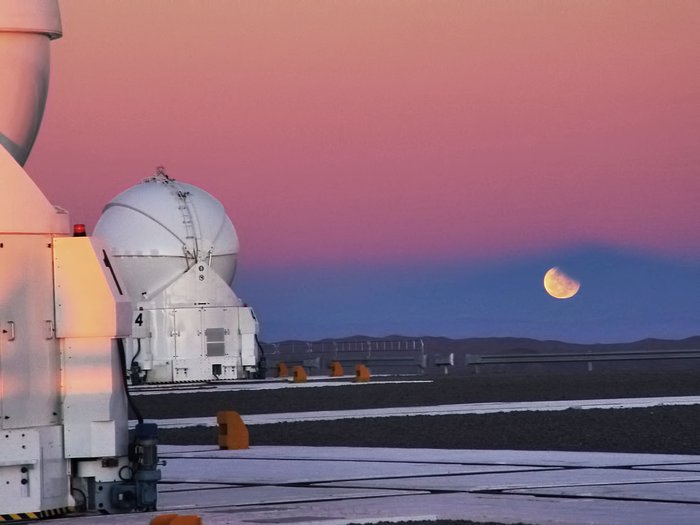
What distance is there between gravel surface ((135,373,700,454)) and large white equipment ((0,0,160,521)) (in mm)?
6662

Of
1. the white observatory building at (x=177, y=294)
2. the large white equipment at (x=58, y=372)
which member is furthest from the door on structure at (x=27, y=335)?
the white observatory building at (x=177, y=294)

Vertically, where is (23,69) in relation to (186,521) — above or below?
above

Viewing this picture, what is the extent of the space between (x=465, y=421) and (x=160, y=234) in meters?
22.5

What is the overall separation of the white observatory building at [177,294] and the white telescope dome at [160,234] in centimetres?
3

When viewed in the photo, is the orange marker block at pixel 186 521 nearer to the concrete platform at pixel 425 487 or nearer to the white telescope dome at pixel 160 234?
the concrete platform at pixel 425 487

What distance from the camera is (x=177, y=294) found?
4219cm

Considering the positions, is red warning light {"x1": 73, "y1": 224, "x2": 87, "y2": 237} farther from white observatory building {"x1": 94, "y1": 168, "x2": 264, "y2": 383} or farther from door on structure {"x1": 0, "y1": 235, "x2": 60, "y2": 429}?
white observatory building {"x1": 94, "y1": 168, "x2": 264, "y2": 383}

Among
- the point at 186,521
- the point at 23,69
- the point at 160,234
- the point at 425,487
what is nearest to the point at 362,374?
the point at 160,234

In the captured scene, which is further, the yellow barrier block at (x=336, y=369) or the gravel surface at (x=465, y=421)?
the yellow barrier block at (x=336, y=369)

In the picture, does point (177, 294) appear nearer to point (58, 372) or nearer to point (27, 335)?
point (58, 372)

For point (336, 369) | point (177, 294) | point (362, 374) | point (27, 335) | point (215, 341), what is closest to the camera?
point (27, 335)

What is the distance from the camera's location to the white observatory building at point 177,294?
41875mm

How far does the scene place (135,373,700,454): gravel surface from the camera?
17531 millimetres

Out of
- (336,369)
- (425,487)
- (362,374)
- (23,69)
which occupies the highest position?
(336,369)
